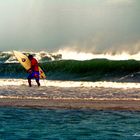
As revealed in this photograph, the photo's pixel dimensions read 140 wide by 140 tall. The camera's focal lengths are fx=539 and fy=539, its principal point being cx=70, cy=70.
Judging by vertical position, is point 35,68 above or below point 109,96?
above

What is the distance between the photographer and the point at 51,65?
6519cm

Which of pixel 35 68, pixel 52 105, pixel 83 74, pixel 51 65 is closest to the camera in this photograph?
pixel 52 105

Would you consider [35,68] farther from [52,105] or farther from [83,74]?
[83,74]

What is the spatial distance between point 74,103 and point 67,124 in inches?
245

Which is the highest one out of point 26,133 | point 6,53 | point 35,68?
point 6,53

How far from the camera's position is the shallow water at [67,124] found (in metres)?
14.5

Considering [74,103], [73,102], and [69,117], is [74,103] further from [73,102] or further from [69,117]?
[69,117]

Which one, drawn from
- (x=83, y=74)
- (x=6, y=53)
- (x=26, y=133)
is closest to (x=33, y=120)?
(x=26, y=133)

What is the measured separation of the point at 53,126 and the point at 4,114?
319 cm

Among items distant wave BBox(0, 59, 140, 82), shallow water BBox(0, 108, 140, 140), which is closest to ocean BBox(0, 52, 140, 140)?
shallow water BBox(0, 108, 140, 140)

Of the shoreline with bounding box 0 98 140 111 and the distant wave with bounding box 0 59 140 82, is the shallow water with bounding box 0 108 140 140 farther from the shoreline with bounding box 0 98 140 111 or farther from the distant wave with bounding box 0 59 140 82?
the distant wave with bounding box 0 59 140 82

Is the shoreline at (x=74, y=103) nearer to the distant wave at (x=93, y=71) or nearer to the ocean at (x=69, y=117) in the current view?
the ocean at (x=69, y=117)

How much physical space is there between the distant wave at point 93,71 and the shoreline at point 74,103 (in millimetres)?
21420

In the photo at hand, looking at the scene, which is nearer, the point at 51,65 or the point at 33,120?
the point at 33,120
